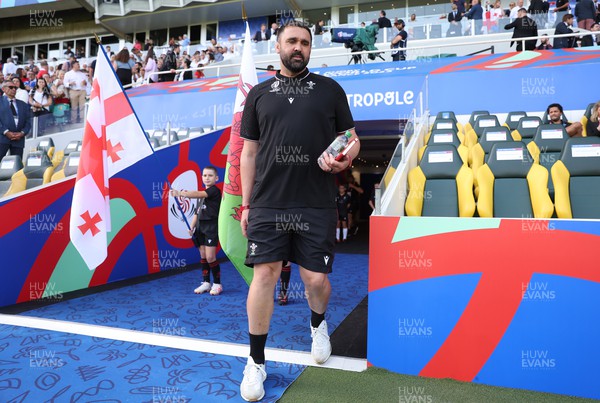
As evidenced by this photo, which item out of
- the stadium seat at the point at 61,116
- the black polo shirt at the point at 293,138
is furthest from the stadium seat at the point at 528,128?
the stadium seat at the point at 61,116

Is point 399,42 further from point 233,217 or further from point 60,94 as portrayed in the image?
point 233,217

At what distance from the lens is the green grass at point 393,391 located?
76.2 inches

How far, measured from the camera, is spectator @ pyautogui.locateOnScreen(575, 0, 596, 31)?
8625mm

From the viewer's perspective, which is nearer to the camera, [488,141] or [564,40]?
[488,141]

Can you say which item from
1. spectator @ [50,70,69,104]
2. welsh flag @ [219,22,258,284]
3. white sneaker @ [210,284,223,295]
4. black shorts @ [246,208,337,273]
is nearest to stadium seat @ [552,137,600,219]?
black shorts @ [246,208,337,273]

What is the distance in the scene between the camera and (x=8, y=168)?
532 centimetres

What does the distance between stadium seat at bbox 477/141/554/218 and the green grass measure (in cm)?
133

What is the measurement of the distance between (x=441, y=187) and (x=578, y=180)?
101cm

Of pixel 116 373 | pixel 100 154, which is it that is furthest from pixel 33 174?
pixel 116 373

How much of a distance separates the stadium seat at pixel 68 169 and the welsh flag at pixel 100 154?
1021 millimetres

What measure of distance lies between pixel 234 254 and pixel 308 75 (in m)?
1.34

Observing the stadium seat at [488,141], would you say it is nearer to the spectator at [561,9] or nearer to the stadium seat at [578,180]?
the stadium seat at [578,180]

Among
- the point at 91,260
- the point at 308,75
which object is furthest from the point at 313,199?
the point at 91,260

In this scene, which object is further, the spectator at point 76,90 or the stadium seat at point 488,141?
the spectator at point 76,90
